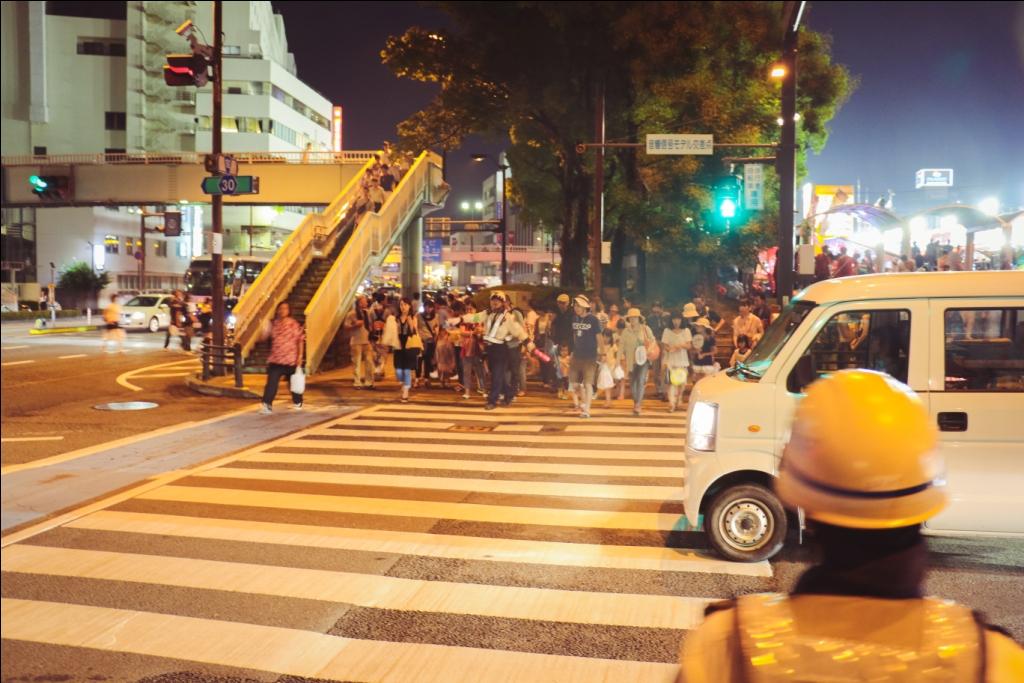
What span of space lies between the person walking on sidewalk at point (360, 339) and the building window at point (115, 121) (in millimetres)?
58347

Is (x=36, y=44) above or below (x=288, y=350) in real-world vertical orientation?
above

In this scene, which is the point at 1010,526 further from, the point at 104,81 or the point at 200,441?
the point at 104,81

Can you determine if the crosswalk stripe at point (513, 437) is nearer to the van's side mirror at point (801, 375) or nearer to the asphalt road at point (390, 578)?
the asphalt road at point (390, 578)

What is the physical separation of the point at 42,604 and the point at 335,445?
6.06 metres

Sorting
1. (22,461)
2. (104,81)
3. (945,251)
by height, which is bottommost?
(22,461)

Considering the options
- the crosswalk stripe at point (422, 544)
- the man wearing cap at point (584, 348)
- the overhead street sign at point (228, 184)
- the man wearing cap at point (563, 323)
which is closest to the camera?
the crosswalk stripe at point (422, 544)

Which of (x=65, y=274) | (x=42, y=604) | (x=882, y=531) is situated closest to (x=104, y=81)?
(x=65, y=274)

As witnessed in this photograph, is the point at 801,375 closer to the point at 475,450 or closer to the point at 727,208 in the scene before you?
the point at 475,450

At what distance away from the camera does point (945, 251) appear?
64.7 feet

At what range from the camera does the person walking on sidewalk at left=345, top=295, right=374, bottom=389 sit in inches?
680

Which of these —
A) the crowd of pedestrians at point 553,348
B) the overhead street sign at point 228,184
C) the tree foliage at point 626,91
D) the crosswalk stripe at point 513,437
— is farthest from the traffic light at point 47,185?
the crosswalk stripe at point 513,437

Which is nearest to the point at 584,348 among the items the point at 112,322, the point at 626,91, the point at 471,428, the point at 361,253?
the point at 471,428

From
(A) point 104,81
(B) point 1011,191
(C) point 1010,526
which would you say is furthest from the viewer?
(A) point 104,81

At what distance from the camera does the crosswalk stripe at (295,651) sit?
14.6ft
